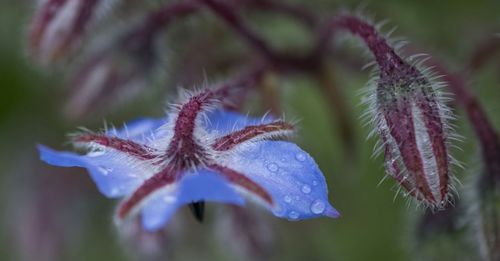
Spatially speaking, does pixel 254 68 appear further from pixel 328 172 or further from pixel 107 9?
pixel 328 172

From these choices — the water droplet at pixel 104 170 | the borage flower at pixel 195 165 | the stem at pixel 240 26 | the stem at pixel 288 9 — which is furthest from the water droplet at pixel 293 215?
the stem at pixel 288 9

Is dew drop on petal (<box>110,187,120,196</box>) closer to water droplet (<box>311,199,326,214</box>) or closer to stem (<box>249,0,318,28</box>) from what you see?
water droplet (<box>311,199,326,214</box>)

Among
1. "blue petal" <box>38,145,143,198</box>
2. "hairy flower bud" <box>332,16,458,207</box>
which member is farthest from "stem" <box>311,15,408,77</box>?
"blue petal" <box>38,145,143,198</box>

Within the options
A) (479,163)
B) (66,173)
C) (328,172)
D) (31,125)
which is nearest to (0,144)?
(31,125)

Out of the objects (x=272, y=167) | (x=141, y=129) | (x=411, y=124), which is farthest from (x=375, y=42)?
(x=141, y=129)

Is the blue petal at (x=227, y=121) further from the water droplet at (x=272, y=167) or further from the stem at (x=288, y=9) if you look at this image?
the stem at (x=288, y=9)

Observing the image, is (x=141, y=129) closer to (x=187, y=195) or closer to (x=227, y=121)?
(x=227, y=121)
